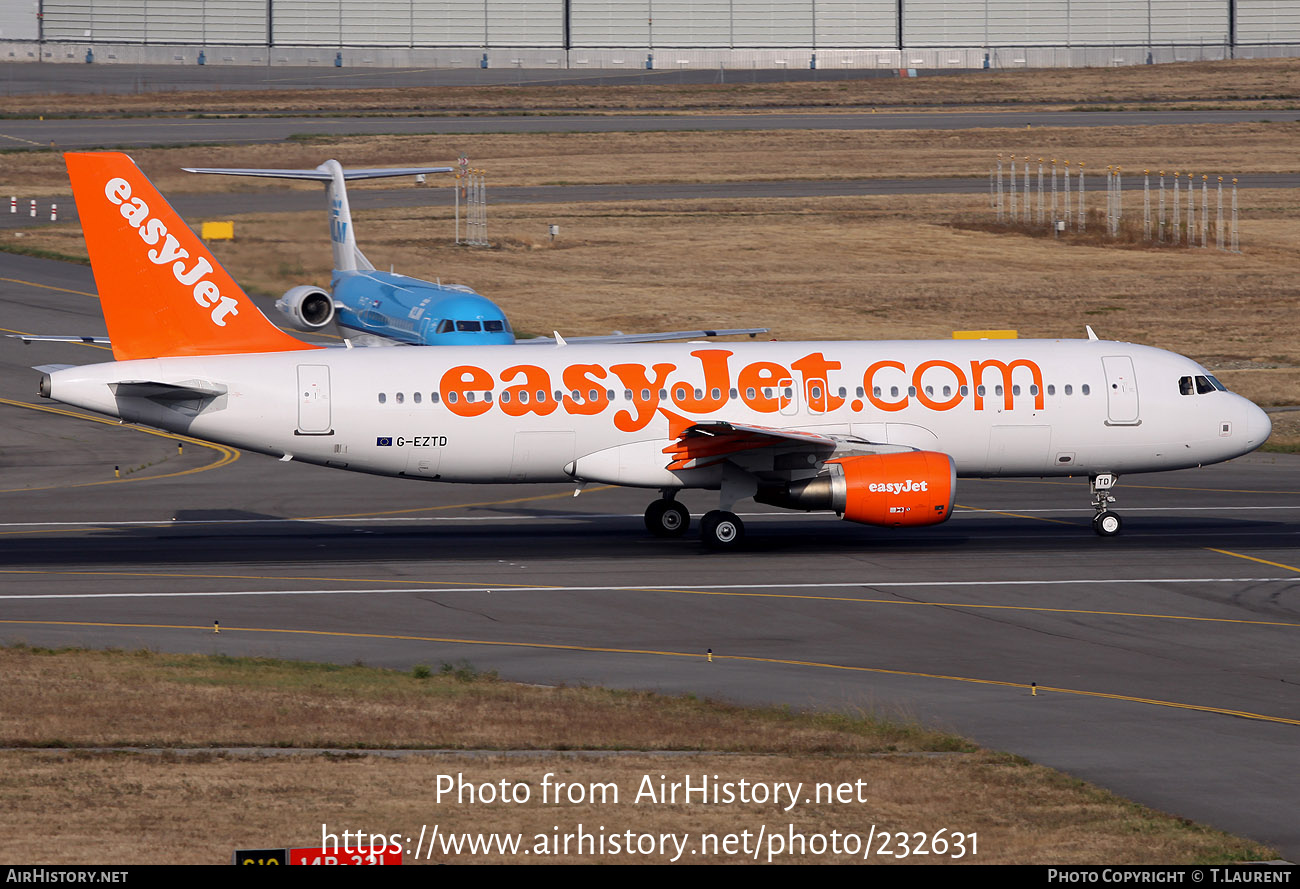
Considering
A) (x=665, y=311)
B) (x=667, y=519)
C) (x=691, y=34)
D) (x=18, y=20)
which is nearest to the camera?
(x=667, y=519)

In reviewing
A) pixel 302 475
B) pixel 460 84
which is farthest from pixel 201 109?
pixel 302 475

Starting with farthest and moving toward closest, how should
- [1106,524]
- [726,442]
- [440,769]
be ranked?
1. [1106,524]
2. [726,442]
3. [440,769]

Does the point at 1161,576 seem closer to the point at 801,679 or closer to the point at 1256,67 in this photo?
the point at 801,679

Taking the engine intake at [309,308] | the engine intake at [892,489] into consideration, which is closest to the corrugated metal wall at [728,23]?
the engine intake at [309,308]

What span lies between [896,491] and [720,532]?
443 cm

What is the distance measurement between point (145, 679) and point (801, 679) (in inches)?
401

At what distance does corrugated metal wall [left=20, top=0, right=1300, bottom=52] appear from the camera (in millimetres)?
151000

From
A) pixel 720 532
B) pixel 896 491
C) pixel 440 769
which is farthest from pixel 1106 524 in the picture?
pixel 440 769

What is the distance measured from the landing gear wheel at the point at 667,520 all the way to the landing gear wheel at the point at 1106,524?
1004cm

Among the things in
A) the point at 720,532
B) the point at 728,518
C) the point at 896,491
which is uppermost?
the point at 896,491

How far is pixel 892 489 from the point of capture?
3594cm

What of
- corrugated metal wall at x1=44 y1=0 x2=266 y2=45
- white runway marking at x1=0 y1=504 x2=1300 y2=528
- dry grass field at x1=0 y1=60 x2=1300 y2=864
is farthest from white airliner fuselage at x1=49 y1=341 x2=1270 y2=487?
corrugated metal wall at x1=44 y1=0 x2=266 y2=45

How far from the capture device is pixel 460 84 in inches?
5871

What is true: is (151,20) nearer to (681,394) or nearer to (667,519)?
(667,519)
